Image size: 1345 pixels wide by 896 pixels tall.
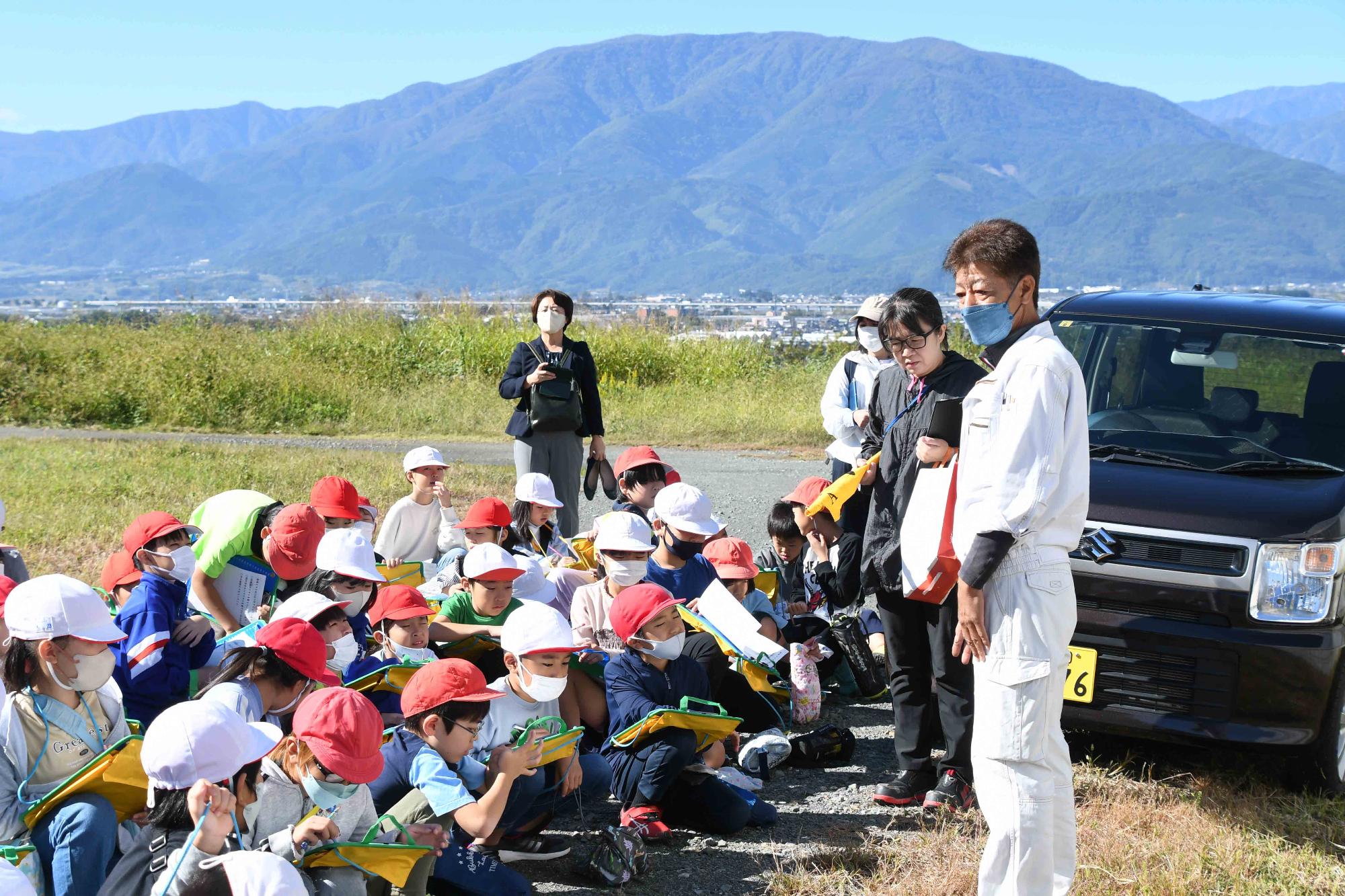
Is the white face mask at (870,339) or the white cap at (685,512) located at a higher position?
the white face mask at (870,339)

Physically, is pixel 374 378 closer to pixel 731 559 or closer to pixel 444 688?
pixel 731 559

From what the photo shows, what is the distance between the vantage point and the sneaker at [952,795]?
500 cm

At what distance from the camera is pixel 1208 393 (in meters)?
6.16

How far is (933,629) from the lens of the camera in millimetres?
4898

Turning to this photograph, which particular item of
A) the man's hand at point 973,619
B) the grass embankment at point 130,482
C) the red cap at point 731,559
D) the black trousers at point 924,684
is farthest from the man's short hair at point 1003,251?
the grass embankment at point 130,482

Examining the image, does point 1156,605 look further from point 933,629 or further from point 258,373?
point 258,373

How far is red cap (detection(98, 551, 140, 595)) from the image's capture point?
519 centimetres

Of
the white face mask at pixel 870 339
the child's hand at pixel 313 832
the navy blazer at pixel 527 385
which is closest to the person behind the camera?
the child's hand at pixel 313 832

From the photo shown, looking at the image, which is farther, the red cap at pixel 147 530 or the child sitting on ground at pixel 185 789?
the red cap at pixel 147 530

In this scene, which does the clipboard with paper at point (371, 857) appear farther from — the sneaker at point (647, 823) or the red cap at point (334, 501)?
the red cap at point (334, 501)

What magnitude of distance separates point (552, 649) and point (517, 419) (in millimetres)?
3852

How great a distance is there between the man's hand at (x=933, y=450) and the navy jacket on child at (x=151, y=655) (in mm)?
2776

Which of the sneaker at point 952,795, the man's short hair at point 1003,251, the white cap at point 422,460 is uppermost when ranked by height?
the man's short hair at point 1003,251

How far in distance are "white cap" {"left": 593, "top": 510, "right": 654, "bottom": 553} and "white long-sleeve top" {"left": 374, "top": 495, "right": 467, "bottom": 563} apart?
1442 millimetres
